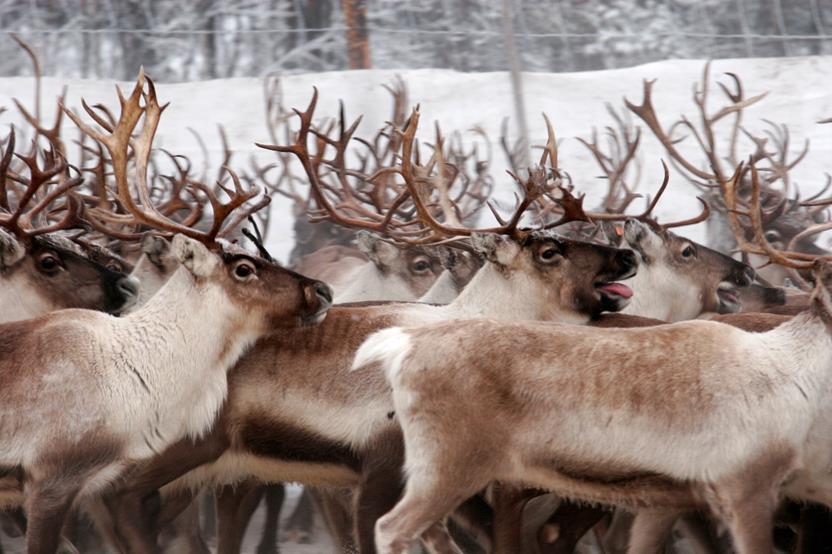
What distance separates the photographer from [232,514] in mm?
5773

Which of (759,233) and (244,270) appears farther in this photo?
(759,233)

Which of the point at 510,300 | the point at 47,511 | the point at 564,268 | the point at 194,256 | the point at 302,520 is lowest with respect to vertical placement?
the point at 302,520

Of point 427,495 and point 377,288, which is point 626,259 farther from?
point 377,288

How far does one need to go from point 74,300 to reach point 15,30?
27.3 ft

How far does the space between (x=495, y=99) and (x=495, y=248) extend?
25.8ft

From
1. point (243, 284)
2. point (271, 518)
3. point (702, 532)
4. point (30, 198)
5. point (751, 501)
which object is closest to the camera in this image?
point (751, 501)

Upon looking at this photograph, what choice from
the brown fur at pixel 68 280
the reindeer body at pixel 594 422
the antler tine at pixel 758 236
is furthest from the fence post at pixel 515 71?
the reindeer body at pixel 594 422

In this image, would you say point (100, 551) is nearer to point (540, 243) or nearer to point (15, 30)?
point (540, 243)

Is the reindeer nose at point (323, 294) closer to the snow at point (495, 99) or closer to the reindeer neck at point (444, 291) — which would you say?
the reindeer neck at point (444, 291)

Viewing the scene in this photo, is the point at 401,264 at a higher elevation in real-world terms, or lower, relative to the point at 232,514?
higher

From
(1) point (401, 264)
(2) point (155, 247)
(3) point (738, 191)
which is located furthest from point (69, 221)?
(3) point (738, 191)

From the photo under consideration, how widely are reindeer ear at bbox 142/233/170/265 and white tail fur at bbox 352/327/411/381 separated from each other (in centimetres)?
185

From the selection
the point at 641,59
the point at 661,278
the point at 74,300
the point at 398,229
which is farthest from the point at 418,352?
the point at 641,59

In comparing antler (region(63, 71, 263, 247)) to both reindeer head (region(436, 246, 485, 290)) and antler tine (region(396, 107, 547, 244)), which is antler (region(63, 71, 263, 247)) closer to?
antler tine (region(396, 107, 547, 244))
